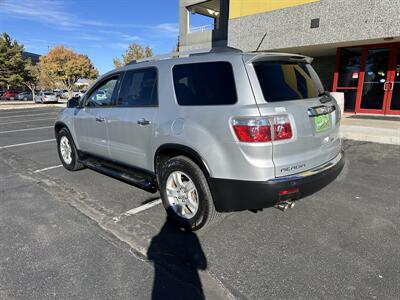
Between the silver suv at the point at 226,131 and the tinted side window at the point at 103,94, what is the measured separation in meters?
0.48

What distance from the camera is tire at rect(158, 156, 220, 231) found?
3.04 metres

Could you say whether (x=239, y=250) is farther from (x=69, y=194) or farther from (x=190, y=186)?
(x=69, y=194)

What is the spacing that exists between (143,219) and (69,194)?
5.25 feet

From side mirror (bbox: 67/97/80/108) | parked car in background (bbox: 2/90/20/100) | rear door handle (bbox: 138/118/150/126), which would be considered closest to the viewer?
rear door handle (bbox: 138/118/150/126)

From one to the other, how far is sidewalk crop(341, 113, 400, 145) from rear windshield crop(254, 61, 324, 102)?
5295mm

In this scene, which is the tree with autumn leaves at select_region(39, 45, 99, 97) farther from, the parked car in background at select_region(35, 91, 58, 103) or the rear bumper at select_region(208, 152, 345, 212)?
the rear bumper at select_region(208, 152, 345, 212)

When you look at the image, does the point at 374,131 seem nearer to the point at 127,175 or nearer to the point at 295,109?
the point at 295,109

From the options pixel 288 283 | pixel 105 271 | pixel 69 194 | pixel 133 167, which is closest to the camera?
pixel 288 283

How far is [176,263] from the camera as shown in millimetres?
2754

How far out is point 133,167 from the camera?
404 cm

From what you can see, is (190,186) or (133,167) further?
(133,167)

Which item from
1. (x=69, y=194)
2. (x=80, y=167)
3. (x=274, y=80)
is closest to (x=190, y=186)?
(x=274, y=80)

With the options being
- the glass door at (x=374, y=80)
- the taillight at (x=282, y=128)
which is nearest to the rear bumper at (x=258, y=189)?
the taillight at (x=282, y=128)

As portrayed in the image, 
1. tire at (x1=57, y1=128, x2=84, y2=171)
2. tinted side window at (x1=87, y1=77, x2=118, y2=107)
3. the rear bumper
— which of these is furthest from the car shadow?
tire at (x1=57, y1=128, x2=84, y2=171)
